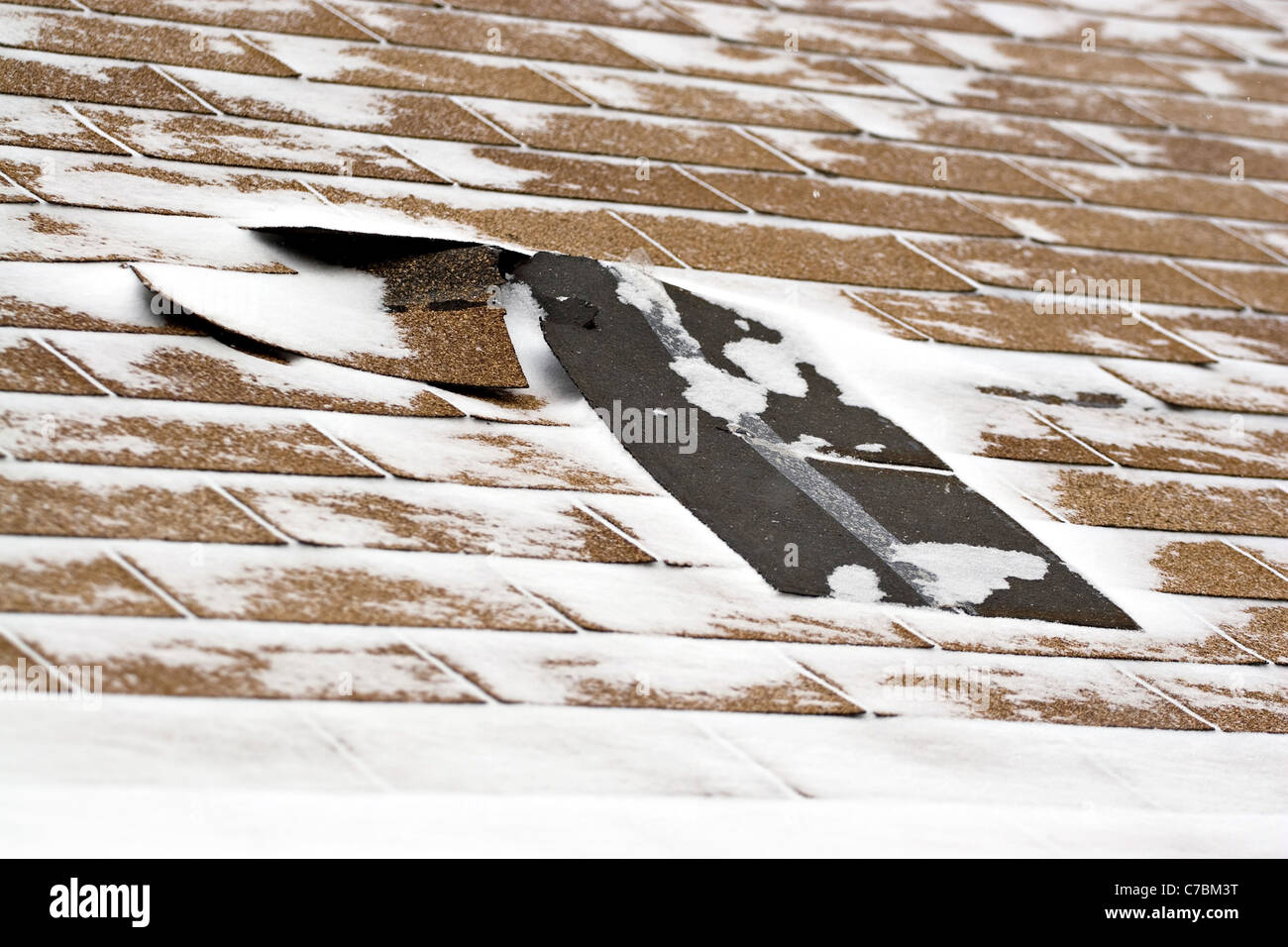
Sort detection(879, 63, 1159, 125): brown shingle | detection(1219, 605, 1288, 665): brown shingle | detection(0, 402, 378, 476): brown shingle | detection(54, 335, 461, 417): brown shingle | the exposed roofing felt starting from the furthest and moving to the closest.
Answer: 1. detection(879, 63, 1159, 125): brown shingle
2. detection(1219, 605, 1288, 665): brown shingle
3. detection(54, 335, 461, 417): brown shingle
4. detection(0, 402, 378, 476): brown shingle
5. the exposed roofing felt

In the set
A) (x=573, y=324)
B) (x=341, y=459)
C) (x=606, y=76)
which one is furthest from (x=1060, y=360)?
(x=341, y=459)

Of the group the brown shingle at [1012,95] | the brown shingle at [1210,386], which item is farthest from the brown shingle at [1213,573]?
the brown shingle at [1012,95]

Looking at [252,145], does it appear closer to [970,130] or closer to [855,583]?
[855,583]

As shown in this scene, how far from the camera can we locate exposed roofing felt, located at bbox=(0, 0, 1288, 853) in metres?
1.52

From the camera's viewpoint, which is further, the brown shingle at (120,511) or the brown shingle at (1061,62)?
the brown shingle at (1061,62)

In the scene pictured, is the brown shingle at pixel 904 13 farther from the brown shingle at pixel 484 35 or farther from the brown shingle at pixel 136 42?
the brown shingle at pixel 136 42

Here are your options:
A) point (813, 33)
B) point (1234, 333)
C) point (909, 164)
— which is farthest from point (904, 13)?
point (1234, 333)

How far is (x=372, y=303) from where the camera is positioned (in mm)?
2064

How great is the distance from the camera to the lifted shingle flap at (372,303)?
1938 mm

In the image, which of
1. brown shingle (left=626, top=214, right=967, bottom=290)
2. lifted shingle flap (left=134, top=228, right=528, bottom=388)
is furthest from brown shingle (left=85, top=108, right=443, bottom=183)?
brown shingle (left=626, top=214, right=967, bottom=290)

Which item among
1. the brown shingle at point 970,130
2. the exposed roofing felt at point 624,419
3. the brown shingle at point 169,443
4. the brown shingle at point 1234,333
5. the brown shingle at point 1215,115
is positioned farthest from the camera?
the brown shingle at point 1215,115

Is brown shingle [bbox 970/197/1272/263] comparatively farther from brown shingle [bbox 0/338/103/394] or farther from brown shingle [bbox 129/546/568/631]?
brown shingle [bbox 0/338/103/394]

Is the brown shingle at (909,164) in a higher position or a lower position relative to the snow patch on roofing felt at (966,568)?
higher

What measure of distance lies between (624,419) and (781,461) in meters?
0.27
